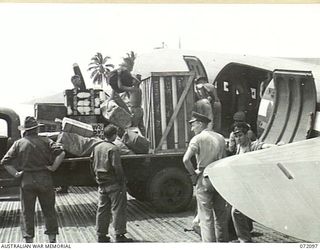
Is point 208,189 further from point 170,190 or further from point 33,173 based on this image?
point 33,173

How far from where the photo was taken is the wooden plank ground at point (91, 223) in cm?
332

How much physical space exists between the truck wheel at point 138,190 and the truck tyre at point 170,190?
0.13ft

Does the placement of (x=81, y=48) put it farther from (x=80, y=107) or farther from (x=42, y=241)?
(x=42, y=241)

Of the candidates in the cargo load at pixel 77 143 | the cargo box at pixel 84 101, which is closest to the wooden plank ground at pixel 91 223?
the cargo load at pixel 77 143

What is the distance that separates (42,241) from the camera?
3270 millimetres

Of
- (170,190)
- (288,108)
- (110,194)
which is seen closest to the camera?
(110,194)

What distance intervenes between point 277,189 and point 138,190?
936 millimetres

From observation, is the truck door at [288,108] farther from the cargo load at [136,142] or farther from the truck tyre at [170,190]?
the cargo load at [136,142]

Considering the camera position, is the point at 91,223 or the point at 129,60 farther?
the point at 91,223

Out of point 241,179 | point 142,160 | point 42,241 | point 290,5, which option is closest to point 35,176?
point 42,241

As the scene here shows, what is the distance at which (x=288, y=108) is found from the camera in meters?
3.60

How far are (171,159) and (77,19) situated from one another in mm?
1065

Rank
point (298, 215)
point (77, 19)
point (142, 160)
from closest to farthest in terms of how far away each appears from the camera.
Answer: point (298, 215) < point (77, 19) < point (142, 160)

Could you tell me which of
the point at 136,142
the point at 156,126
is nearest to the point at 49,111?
the point at 136,142
